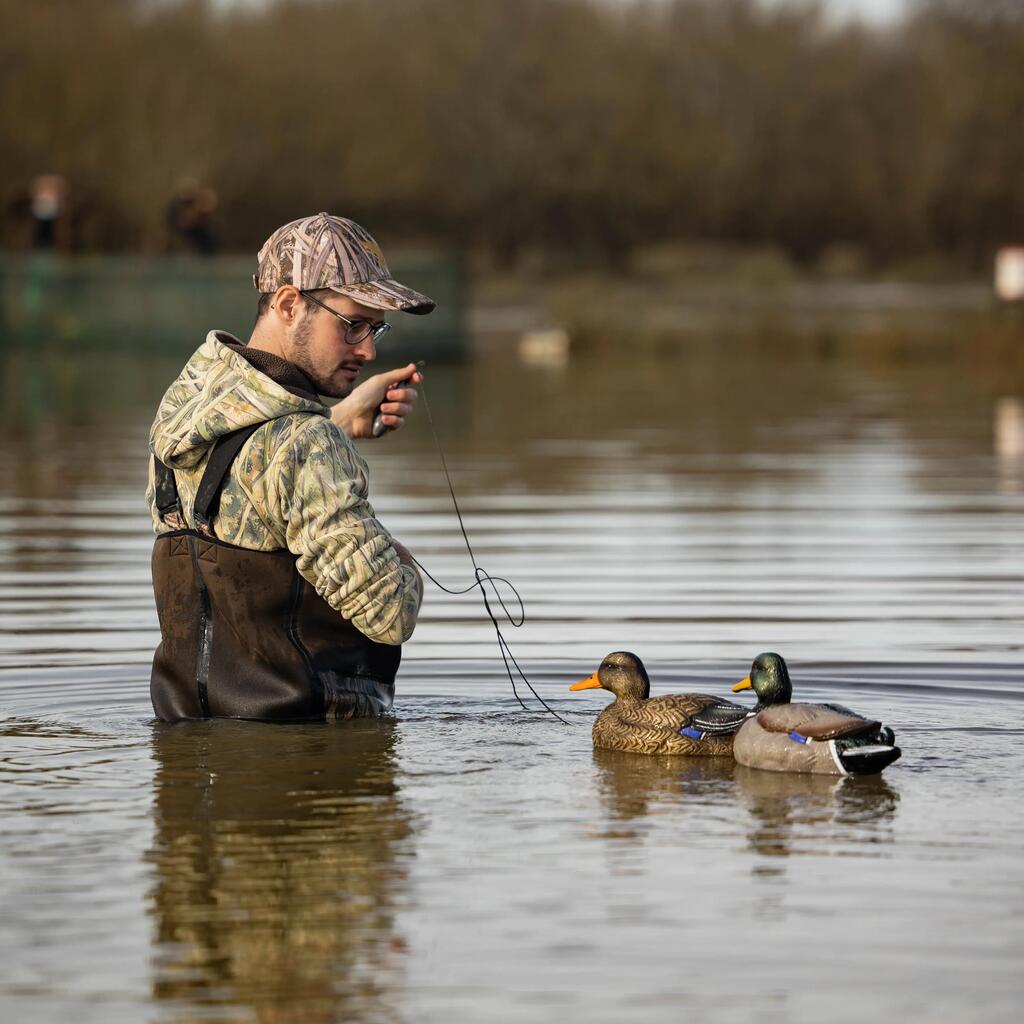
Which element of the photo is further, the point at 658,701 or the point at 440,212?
the point at 440,212

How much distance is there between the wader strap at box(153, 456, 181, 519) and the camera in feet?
21.5

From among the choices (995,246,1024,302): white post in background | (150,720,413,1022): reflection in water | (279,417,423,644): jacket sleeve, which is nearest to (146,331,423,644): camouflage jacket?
(279,417,423,644): jacket sleeve

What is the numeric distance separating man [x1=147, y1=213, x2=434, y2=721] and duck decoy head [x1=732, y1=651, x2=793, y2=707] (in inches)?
35.5

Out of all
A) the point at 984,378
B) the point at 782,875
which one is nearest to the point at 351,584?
the point at 782,875

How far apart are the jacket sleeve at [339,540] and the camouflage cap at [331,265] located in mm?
366

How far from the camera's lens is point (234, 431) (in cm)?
638

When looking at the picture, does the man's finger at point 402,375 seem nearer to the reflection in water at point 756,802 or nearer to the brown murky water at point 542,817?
the brown murky water at point 542,817

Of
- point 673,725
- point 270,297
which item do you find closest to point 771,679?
point 673,725

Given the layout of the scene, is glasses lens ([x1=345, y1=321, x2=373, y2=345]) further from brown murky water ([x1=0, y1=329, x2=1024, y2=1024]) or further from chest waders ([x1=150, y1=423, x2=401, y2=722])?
brown murky water ([x1=0, y1=329, x2=1024, y2=1024])

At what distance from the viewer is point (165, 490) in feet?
21.5

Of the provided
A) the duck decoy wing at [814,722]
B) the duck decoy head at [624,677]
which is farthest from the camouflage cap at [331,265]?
the duck decoy wing at [814,722]

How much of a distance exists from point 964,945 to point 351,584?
2134 mm

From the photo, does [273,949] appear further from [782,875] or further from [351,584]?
[351,584]

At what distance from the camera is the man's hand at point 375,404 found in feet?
21.7
